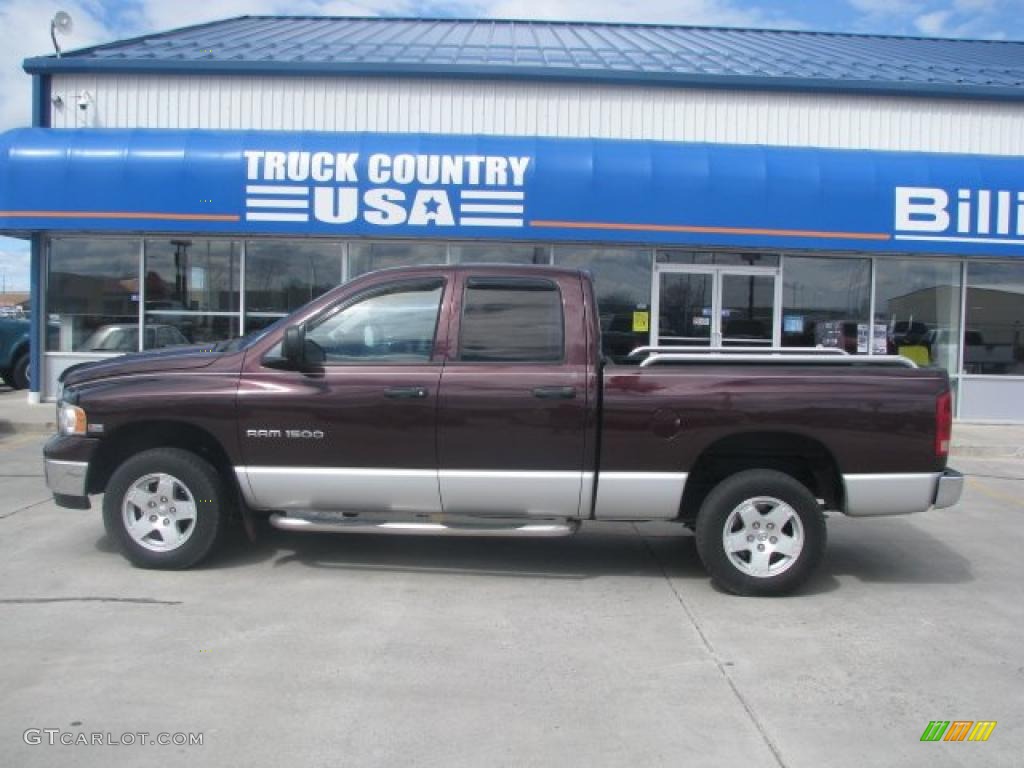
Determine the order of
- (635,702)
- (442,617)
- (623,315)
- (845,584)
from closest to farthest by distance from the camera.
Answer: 1. (635,702)
2. (442,617)
3. (845,584)
4. (623,315)

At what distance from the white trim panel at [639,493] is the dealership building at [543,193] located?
795 cm

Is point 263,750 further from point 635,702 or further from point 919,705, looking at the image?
point 919,705

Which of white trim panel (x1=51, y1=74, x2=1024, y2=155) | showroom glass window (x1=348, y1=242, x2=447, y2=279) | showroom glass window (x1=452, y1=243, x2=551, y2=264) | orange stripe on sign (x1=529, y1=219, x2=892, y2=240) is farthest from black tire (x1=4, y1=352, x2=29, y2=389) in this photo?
orange stripe on sign (x1=529, y1=219, x2=892, y2=240)

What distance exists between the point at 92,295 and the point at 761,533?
12281 millimetres

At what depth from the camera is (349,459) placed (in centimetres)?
548

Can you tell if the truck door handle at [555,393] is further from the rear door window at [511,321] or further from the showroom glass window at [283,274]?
the showroom glass window at [283,274]

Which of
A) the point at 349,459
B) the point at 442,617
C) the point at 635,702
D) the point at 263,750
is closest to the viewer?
the point at 263,750

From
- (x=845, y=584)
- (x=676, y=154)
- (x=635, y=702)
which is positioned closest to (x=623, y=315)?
(x=676, y=154)

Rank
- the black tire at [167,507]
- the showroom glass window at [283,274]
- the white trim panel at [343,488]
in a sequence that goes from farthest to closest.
Result: 1. the showroom glass window at [283,274]
2. the black tire at [167,507]
3. the white trim panel at [343,488]

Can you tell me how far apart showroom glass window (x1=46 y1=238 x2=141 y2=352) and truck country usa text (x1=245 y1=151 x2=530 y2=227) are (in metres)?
2.75

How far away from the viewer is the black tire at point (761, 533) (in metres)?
5.40

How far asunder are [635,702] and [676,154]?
34.2ft

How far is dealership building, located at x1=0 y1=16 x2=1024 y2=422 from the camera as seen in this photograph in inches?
506

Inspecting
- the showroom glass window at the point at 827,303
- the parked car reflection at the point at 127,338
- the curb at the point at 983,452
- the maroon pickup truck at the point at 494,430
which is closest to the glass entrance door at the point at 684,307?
the showroom glass window at the point at 827,303
